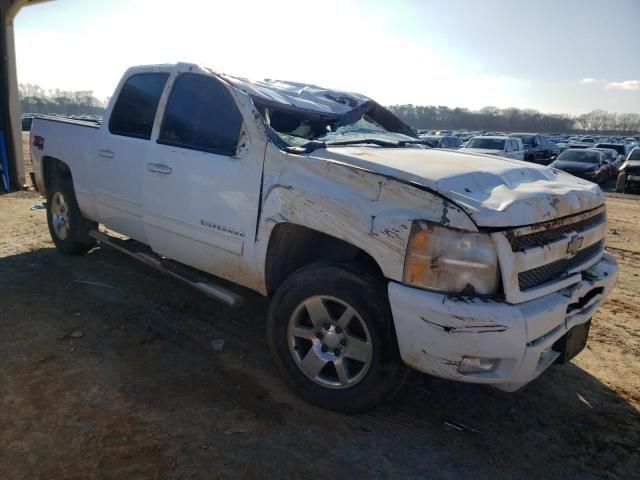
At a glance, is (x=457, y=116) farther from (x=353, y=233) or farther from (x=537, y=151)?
(x=353, y=233)

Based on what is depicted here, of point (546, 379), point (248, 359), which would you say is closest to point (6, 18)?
point (248, 359)

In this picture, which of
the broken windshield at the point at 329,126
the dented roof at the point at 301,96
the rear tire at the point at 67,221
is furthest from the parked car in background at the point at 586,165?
the rear tire at the point at 67,221

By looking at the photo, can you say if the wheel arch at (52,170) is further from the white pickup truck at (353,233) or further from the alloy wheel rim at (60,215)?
the white pickup truck at (353,233)

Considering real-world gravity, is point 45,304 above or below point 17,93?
below

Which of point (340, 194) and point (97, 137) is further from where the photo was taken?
point (97, 137)

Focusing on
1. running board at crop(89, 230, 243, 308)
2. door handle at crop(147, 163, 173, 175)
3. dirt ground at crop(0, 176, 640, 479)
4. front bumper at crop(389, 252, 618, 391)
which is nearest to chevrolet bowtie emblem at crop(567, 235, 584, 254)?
front bumper at crop(389, 252, 618, 391)

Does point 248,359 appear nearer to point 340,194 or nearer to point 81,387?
point 81,387

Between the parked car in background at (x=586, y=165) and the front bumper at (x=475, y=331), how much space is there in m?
16.9

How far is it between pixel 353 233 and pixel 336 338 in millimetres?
626

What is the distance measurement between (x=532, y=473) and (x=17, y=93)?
36.0 feet

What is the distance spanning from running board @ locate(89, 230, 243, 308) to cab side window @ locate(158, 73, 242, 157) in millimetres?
928

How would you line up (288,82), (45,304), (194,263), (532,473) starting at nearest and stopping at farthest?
(532,473)
(194,263)
(45,304)
(288,82)

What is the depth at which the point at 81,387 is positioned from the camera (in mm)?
2877

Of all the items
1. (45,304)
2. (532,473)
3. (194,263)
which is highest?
(194,263)
